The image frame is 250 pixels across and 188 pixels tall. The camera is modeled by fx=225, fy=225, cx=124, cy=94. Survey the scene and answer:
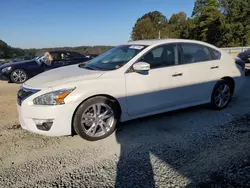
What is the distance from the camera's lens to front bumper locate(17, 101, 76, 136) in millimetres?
3240

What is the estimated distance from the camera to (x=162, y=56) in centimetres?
417

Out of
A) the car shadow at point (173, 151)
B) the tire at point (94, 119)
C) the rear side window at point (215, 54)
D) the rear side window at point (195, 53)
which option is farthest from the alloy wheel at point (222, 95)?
the tire at point (94, 119)

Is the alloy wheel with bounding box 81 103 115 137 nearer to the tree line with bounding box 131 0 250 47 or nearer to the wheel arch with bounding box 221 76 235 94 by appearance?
the wheel arch with bounding box 221 76 235 94

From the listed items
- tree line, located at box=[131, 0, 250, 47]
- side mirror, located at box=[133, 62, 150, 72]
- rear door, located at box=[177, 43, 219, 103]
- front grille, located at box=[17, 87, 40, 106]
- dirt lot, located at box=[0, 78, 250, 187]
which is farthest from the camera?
tree line, located at box=[131, 0, 250, 47]

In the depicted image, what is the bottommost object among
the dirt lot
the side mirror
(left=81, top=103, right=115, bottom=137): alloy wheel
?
the dirt lot

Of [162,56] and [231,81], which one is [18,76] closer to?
[162,56]

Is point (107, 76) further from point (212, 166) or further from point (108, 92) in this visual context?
point (212, 166)

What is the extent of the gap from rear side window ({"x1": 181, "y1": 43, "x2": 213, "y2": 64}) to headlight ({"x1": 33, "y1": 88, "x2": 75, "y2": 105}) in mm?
2386

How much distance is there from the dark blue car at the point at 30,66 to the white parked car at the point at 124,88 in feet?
19.1

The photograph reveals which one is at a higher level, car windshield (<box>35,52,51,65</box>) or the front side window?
car windshield (<box>35,52,51,65</box>)

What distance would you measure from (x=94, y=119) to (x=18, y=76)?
7.20 meters

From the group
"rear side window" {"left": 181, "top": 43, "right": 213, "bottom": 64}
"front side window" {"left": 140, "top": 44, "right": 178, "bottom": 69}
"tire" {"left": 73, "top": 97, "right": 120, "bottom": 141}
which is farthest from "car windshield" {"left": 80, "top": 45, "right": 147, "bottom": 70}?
"rear side window" {"left": 181, "top": 43, "right": 213, "bottom": 64}

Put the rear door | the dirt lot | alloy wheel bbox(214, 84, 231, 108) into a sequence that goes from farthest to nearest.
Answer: alloy wheel bbox(214, 84, 231, 108)
the rear door
the dirt lot

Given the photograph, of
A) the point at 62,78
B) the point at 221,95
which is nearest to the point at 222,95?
the point at 221,95
